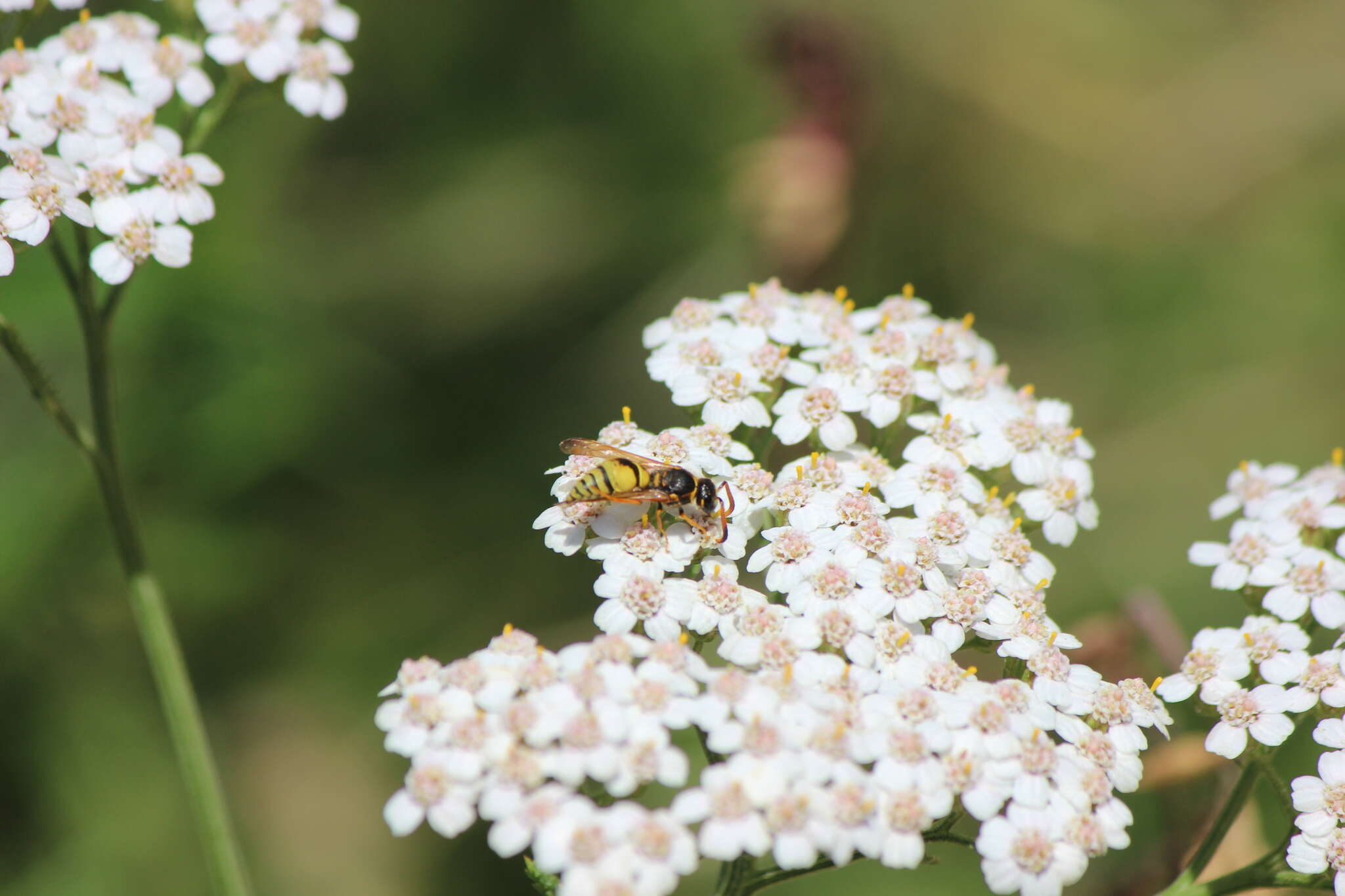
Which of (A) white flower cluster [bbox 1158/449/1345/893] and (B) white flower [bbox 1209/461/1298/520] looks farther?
(B) white flower [bbox 1209/461/1298/520]

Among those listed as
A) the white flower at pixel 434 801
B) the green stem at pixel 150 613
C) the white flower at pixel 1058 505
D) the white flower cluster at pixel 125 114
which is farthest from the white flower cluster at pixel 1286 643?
the white flower cluster at pixel 125 114

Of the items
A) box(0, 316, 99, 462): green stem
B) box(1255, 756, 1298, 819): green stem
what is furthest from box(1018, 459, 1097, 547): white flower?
box(0, 316, 99, 462): green stem

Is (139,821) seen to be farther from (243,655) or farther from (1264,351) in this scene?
(1264,351)

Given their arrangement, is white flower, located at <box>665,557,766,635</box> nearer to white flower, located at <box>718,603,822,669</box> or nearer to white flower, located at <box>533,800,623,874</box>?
white flower, located at <box>718,603,822,669</box>

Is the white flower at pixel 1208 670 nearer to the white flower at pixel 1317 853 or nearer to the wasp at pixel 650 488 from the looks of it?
the white flower at pixel 1317 853

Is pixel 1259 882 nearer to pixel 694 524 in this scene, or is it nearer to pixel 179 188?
pixel 694 524

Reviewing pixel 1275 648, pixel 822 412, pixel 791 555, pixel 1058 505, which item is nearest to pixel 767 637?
pixel 791 555

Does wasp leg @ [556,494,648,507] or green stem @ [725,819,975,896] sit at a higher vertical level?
wasp leg @ [556,494,648,507]
